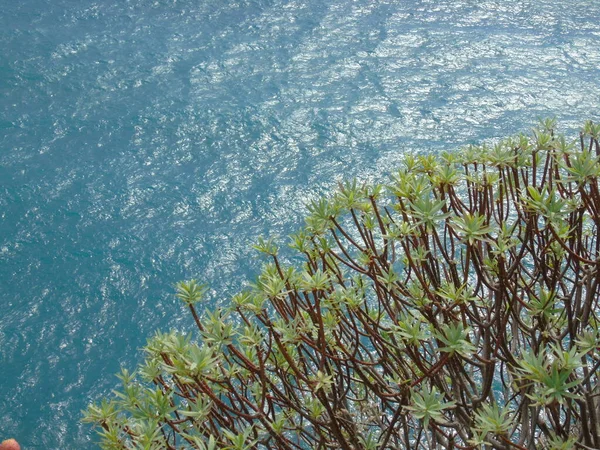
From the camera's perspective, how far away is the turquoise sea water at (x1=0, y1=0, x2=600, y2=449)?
13.7 feet

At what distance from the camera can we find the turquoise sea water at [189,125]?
13.7 ft

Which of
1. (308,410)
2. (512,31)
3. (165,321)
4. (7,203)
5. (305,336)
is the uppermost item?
(305,336)

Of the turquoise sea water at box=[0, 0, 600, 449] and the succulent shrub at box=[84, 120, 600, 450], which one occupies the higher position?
the succulent shrub at box=[84, 120, 600, 450]

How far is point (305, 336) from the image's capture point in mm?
2008

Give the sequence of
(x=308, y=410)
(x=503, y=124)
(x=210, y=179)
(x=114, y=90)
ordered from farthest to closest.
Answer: (x=114, y=90)
(x=503, y=124)
(x=210, y=179)
(x=308, y=410)

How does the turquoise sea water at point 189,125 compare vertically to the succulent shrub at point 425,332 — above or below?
below

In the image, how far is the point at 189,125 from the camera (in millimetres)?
5879

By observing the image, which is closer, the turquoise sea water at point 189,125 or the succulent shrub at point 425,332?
the succulent shrub at point 425,332

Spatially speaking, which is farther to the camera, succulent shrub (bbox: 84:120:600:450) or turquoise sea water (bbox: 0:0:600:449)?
turquoise sea water (bbox: 0:0:600:449)

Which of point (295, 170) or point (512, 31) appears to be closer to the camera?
point (295, 170)

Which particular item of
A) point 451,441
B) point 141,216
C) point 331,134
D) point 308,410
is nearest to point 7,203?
point 141,216

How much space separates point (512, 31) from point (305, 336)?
235 inches

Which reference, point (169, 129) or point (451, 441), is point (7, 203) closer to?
point (169, 129)

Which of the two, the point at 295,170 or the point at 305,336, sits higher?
the point at 305,336
